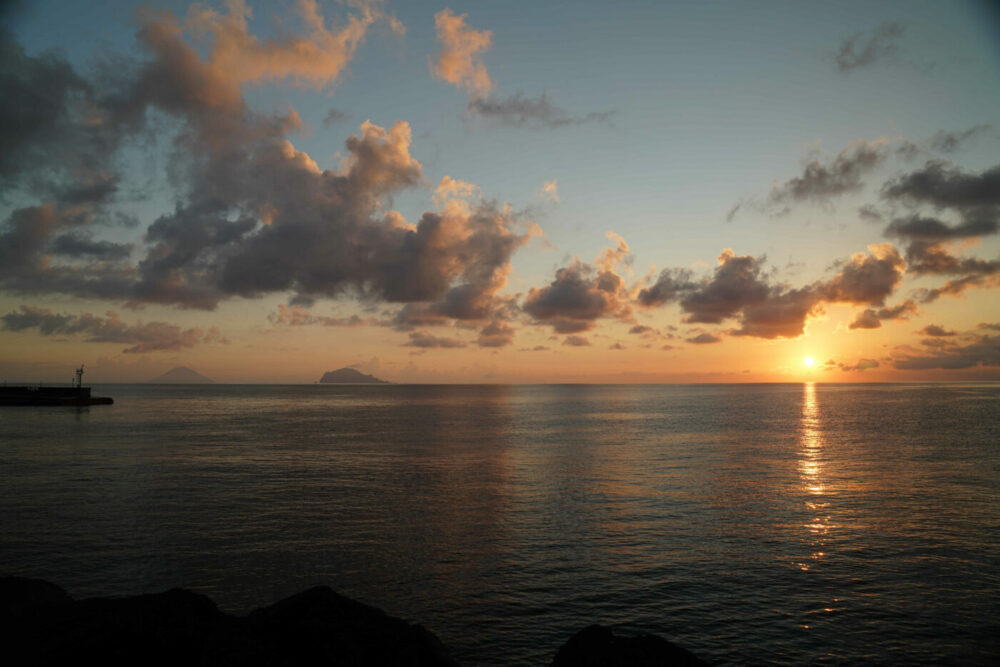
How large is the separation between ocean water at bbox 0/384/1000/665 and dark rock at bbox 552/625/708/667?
412 centimetres

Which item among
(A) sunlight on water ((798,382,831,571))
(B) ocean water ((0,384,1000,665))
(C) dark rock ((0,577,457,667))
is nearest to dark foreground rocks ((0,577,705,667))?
(C) dark rock ((0,577,457,667))

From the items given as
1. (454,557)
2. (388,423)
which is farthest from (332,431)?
(454,557)

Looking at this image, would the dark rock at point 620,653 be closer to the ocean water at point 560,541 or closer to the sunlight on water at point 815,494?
the ocean water at point 560,541

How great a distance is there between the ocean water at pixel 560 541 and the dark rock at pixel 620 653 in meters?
4.12

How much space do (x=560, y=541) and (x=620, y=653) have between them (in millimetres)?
15583

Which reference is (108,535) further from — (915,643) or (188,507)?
(915,643)

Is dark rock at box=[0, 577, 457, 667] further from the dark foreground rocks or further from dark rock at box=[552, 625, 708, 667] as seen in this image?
dark rock at box=[552, 625, 708, 667]

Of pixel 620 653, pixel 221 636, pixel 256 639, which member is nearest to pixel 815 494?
pixel 620 653

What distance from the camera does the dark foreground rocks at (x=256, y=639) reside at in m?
12.0

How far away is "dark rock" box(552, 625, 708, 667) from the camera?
463 inches

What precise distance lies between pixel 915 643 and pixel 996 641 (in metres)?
2.53

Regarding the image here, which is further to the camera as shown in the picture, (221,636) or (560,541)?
(560,541)

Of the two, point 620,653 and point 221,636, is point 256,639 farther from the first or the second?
point 620,653

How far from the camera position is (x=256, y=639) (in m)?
12.2
